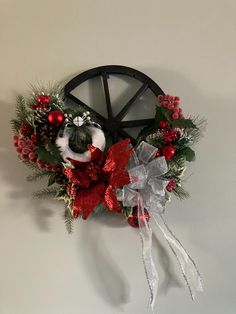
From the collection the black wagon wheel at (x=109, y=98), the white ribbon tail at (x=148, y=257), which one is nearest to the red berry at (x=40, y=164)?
the black wagon wheel at (x=109, y=98)

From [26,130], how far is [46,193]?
209 millimetres

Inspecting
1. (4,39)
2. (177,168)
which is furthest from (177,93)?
(4,39)

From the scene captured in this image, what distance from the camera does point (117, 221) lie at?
1.18 metres

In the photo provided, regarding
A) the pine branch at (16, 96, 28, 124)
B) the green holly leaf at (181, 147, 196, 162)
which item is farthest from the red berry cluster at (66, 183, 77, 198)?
the green holly leaf at (181, 147, 196, 162)

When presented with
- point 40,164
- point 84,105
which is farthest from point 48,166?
point 84,105

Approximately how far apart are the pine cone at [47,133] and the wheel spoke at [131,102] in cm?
21

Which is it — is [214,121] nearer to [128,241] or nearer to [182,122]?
[182,122]

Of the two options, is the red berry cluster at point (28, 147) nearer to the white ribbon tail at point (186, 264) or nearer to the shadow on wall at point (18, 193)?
the shadow on wall at point (18, 193)

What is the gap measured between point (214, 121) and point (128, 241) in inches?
18.8

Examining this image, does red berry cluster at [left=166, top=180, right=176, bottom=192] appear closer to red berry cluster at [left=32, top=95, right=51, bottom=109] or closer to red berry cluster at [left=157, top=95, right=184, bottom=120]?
red berry cluster at [left=157, top=95, right=184, bottom=120]

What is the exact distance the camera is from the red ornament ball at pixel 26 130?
1056 mm

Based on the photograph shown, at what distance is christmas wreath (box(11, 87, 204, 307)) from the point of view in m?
1.03

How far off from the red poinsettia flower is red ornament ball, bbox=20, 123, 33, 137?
154mm

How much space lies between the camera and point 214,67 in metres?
1.23
